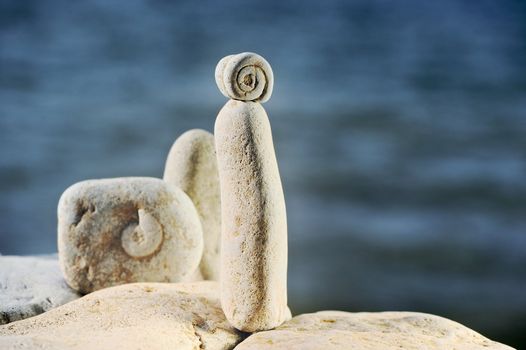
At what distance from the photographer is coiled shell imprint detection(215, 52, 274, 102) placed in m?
3.90

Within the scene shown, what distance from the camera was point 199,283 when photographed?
4.80 metres

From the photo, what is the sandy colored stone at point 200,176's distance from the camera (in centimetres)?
523

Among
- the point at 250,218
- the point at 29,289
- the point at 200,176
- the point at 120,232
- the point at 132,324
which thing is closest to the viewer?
the point at 132,324

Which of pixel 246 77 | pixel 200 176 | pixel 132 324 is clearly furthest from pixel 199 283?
pixel 246 77

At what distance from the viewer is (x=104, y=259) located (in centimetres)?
475

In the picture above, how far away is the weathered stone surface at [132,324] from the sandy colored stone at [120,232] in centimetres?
34

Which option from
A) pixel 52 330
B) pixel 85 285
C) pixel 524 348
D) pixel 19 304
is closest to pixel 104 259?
pixel 85 285

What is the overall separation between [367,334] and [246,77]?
4.56 ft

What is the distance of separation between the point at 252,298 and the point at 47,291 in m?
1.55

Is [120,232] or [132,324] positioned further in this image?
[120,232]

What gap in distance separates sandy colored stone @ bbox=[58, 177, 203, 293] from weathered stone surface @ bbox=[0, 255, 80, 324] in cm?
17

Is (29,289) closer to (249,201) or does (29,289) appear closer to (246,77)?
(249,201)

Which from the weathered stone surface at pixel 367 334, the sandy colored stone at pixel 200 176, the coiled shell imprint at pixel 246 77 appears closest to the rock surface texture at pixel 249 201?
the coiled shell imprint at pixel 246 77

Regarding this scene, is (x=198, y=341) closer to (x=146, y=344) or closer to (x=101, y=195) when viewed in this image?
(x=146, y=344)
